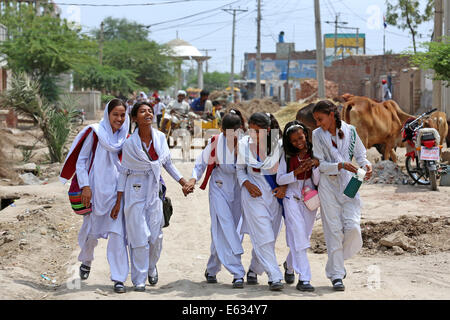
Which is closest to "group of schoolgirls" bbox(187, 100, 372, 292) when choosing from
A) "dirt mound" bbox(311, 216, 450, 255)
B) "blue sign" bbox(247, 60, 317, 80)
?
"dirt mound" bbox(311, 216, 450, 255)

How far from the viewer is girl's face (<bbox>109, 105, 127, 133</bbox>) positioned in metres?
6.13

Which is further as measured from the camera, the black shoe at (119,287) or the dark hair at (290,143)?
the dark hair at (290,143)

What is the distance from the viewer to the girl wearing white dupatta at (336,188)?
231 inches

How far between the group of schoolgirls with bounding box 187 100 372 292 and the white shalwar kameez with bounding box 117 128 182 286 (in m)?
0.39

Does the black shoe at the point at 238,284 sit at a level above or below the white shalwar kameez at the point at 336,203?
below

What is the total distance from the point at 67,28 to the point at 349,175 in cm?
2718

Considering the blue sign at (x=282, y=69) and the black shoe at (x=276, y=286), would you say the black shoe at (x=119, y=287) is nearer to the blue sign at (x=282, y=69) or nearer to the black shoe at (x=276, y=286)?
the black shoe at (x=276, y=286)

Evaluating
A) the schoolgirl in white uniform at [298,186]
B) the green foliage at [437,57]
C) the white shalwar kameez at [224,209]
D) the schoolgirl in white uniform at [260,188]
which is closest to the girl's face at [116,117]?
the white shalwar kameez at [224,209]

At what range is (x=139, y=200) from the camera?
19.5 feet

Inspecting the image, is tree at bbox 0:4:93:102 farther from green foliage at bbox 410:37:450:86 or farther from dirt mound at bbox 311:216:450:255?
dirt mound at bbox 311:216:450:255

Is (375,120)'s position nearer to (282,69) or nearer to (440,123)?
(440,123)

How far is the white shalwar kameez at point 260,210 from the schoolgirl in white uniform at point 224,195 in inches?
5.2

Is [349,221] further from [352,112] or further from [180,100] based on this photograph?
[180,100]

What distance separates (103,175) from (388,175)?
7.51 meters
